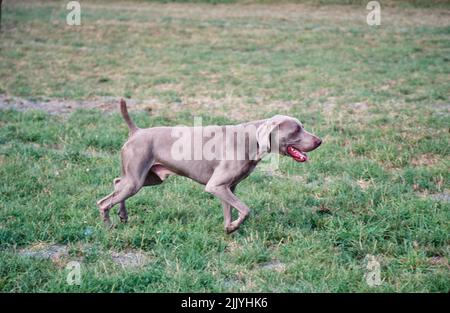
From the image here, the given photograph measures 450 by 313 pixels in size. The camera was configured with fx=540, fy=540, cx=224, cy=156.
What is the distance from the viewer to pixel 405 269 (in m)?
4.04

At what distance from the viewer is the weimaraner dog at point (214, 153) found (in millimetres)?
4691

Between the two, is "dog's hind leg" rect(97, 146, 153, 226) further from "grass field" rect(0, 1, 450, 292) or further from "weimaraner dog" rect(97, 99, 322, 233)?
"grass field" rect(0, 1, 450, 292)

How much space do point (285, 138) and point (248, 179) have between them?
1635mm

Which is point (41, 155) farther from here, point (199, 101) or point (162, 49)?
point (162, 49)

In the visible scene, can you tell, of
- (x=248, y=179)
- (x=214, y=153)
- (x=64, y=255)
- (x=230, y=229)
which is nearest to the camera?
(x=64, y=255)

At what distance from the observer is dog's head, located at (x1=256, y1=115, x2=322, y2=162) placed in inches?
182

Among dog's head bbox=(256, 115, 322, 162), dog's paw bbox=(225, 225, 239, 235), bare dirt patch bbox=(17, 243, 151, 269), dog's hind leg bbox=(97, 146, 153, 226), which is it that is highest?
dog's head bbox=(256, 115, 322, 162)

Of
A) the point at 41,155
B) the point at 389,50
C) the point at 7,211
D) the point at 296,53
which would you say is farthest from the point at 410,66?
the point at 7,211

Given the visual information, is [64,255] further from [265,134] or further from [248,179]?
[248,179]

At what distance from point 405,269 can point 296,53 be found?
12.5 meters

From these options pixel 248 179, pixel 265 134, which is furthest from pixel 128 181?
pixel 248 179

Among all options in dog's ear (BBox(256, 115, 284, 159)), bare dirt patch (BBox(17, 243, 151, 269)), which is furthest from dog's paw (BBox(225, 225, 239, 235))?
bare dirt patch (BBox(17, 243, 151, 269))

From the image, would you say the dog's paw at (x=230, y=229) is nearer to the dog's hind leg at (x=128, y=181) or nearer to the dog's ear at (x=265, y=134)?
the dog's ear at (x=265, y=134)

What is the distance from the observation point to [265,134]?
4602 mm
